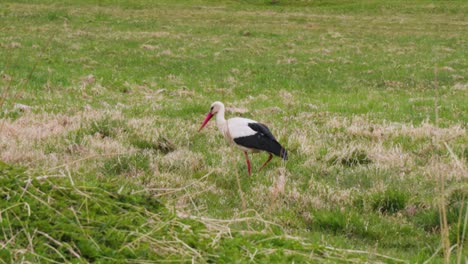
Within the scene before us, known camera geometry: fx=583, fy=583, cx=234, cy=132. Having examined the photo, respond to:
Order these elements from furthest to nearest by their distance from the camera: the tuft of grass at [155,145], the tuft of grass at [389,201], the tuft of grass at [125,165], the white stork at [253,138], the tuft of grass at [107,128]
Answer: the tuft of grass at [107,128], the tuft of grass at [155,145], the white stork at [253,138], the tuft of grass at [125,165], the tuft of grass at [389,201]

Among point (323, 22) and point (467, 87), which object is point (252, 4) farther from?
point (467, 87)

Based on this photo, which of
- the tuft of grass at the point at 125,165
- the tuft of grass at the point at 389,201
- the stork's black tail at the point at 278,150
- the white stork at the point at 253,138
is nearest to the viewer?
the tuft of grass at the point at 389,201

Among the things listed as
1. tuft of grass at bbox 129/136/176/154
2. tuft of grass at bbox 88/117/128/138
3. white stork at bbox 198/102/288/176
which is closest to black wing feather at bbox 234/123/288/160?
white stork at bbox 198/102/288/176

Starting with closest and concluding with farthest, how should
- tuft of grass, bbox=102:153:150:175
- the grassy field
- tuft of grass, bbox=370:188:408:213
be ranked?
the grassy field < tuft of grass, bbox=370:188:408:213 < tuft of grass, bbox=102:153:150:175

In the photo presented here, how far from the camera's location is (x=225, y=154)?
362 inches

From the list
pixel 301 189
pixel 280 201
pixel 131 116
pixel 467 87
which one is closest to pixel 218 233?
pixel 280 201

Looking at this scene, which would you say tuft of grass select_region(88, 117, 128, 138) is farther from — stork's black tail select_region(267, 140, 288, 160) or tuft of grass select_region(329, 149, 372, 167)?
tuft of grass select_region(329, 149, 372, 167)

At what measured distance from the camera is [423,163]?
864 cm

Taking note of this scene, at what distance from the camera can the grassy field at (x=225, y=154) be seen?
10.7 feet

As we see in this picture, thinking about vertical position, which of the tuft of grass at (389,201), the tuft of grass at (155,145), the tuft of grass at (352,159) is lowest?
the tuft of grass at (155,145)

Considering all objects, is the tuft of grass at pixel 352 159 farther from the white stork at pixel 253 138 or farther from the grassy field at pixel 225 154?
the white stork at pixel 253 138

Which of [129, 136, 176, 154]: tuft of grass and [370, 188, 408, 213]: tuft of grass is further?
[129, 136, 176, 154]: tuft of grass

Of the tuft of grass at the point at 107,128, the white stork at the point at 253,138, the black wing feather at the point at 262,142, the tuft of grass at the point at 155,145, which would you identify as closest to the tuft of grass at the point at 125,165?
the tuft of grass at the point at 155,145

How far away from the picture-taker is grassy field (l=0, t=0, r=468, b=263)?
128 inches
